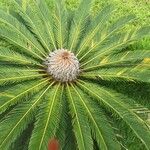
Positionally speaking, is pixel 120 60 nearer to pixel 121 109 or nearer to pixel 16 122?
pixel 121 109

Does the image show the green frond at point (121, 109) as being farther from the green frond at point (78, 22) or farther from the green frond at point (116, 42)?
the green frond at point (78, 22)

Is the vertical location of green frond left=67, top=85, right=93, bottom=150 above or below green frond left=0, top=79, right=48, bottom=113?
below

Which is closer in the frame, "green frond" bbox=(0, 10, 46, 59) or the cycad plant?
the cycad plant

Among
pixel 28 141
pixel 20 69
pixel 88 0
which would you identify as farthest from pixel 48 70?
pixel 88 0

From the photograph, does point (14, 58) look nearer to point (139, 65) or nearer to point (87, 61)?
point (87, 61)

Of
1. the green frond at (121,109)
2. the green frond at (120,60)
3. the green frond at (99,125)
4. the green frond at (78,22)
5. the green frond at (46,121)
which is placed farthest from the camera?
the green frond at (78,22)

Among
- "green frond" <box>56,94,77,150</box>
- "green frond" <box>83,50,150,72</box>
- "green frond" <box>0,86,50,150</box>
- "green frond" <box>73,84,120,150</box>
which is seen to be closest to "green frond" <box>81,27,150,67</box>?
"green frond" <box>83,50,150,72</box>

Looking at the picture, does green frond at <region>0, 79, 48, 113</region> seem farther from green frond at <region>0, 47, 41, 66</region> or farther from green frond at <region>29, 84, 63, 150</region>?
green frond at <region>0, 47, 41, 66</region>

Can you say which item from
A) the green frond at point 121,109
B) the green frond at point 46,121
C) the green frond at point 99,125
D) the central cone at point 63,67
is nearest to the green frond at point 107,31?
the central cone at point 63,67

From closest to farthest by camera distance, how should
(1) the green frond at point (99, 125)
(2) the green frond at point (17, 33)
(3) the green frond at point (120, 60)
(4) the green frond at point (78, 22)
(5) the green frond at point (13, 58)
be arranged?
(1) the green frond at point (99, 125)
(5) the green frond at point (13, 58)
(3) the green frond at point (120, 60)
(2) the green frond at point (17, 33)
(4) the green frond at point (78, 22)
